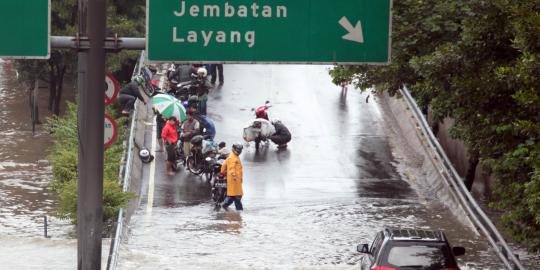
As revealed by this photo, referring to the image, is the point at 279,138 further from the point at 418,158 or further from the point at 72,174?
the point at 72,174

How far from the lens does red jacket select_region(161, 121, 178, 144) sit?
29.1 m

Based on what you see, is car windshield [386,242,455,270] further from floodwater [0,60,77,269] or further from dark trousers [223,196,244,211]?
dark trousers [223,196,244,211]

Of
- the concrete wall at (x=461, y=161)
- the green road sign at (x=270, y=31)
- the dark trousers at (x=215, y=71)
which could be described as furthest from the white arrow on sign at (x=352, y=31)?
the dark trousers at (x=215, y=71)

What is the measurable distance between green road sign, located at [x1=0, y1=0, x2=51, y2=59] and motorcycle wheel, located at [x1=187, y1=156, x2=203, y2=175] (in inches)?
609

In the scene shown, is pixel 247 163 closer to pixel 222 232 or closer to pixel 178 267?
pixel 222 232

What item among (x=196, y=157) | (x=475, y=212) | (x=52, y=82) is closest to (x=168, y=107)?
(x=196, y=157)

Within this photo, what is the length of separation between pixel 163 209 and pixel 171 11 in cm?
1245

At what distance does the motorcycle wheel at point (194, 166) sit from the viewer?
2858 centimetres

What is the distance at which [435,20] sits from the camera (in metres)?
21.9

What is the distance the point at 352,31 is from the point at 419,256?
4915 mm

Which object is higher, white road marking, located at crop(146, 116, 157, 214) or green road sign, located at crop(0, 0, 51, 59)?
green road sign, located at crop(0, 0, 51, 59)

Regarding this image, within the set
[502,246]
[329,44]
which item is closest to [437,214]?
[502,246]

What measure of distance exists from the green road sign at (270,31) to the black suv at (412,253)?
14.8ft

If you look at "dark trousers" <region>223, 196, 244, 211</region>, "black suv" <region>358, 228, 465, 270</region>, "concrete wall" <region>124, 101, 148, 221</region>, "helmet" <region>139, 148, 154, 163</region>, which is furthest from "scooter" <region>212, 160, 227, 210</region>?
"black suv" <region>358, 228, 465, 270</region>
